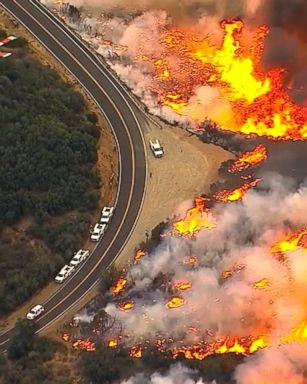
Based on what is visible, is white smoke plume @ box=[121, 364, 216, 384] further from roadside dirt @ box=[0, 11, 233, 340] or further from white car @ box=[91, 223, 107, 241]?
white car @ box=[91, 223, 107, 241]

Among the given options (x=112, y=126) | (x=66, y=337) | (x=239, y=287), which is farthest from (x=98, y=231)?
(x=239, y=287)

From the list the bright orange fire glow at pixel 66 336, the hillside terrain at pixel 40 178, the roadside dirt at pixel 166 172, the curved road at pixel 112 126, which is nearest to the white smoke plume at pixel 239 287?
the roadside dirt at pixel 166 172

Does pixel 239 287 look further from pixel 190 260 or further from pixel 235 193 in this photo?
pixel 235 193

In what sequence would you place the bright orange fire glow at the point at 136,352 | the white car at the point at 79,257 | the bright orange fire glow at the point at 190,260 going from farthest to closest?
the white car at the point at 79,257
the bright orange fire glow at the point at 190,260
the bright orange fire glow at the point at 136,352

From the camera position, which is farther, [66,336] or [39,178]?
Result: [39,178]

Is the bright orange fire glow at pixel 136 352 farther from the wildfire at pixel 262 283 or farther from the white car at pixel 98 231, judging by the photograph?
the white car at pixel 98 231
